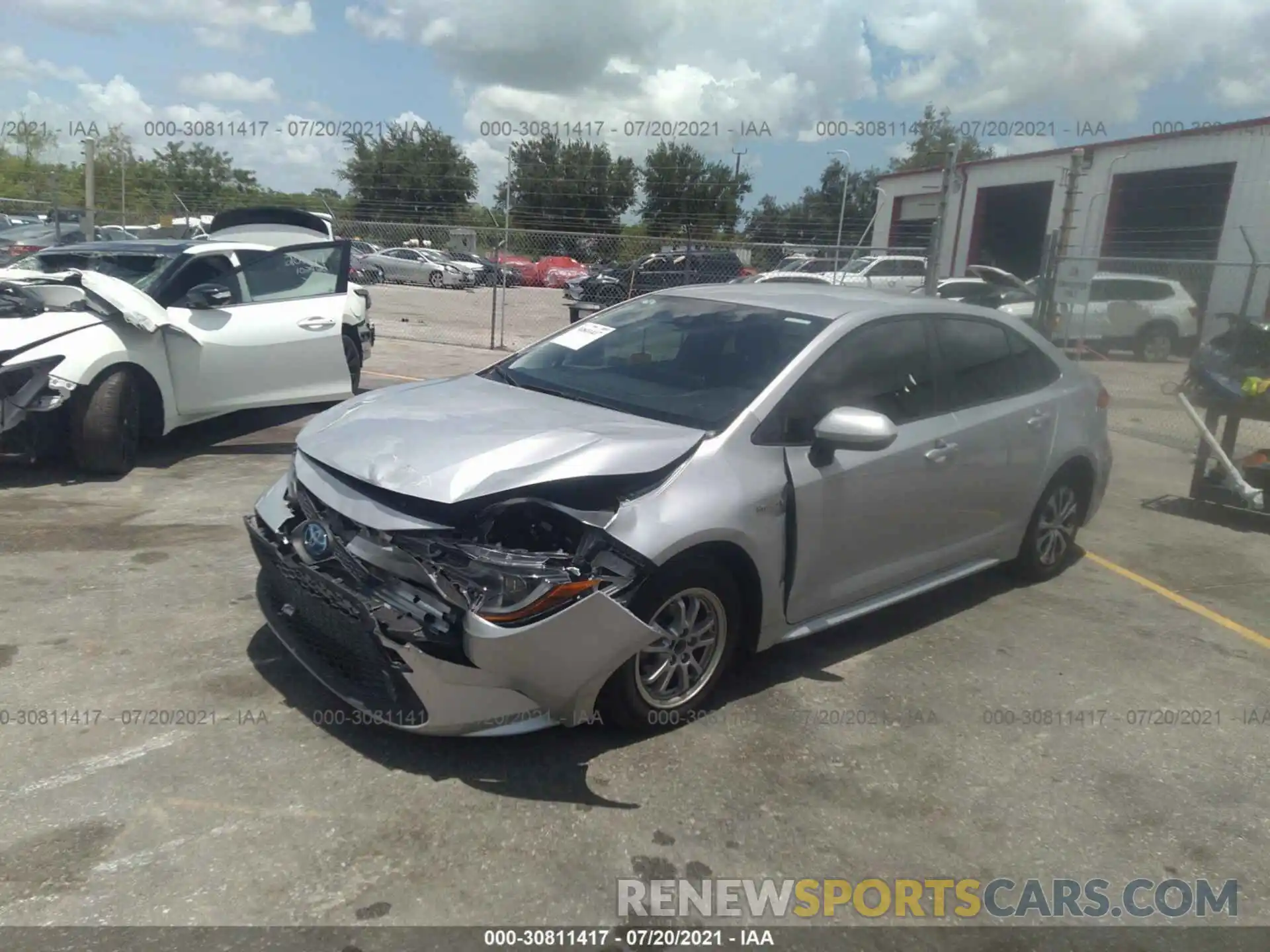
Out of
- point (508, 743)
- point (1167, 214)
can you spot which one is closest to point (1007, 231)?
point (1167, 214)

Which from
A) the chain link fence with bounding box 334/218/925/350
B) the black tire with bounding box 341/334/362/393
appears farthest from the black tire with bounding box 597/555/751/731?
the chain link fence with bounding box 334/218/925/350

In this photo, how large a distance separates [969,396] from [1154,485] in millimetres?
5019

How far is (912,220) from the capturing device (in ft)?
117

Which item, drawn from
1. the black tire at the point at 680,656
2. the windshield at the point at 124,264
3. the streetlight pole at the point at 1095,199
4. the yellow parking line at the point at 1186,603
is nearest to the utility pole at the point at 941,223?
the yellow parking line at the point at 1186,603

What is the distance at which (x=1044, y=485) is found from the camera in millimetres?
5449

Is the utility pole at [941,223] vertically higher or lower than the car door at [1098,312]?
higher

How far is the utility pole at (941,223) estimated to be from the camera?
10.6 metres

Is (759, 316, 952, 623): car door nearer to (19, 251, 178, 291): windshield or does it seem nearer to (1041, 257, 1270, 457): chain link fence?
(19, 251, 178, 291): windshield

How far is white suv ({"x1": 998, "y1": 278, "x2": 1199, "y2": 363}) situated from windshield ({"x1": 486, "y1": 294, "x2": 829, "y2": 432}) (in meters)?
14.0

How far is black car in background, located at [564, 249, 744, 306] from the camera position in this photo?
1738 cm

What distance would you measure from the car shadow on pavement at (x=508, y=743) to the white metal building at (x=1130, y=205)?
12.3 m

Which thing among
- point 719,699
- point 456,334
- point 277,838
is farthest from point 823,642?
point 456,334

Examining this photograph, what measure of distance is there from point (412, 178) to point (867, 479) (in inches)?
1568

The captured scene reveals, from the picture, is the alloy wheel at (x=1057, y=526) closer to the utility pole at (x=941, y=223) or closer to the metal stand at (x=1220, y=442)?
the metal stand at (x=1220, y=442)
